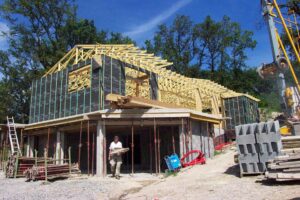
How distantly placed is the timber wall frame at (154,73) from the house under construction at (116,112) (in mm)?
60

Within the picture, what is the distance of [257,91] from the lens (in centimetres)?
6062

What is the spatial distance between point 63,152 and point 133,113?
587 centimetres

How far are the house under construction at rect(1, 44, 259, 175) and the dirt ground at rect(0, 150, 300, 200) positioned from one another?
3.27 meters

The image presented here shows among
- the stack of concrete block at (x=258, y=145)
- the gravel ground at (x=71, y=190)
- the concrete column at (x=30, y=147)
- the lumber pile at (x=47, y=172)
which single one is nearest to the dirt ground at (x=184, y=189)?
the gravel ground at (x=71, y=190)

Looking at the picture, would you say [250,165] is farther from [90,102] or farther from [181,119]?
[90,102]

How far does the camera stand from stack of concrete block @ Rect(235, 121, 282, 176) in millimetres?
9344

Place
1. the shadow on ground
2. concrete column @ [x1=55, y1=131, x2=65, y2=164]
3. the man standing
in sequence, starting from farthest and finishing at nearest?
concrete column @ [x1=55, y1=131, x2=65, y2=164], the man standing, the shadow on ground

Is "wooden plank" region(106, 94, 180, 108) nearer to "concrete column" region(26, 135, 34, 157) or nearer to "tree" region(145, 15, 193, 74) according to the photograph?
"concrete column" region(26, 135, 34, 157)

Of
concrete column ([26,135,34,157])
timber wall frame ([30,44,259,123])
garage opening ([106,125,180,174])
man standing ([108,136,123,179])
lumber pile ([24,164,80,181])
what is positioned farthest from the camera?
concrete column ([26,135,34,157])

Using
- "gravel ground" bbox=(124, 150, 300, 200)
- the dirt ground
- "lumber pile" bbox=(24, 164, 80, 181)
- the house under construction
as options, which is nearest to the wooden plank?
the house under construction

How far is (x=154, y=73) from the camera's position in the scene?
2114cm

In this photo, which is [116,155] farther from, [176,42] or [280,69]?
[176,42]

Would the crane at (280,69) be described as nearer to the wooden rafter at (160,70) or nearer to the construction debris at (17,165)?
the wooden rafter at (160,70)

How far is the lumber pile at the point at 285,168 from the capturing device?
25.4 ft
